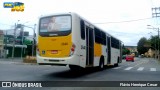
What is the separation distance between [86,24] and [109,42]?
7.84 metres

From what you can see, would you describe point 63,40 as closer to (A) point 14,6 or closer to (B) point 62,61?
(B) point 62,61

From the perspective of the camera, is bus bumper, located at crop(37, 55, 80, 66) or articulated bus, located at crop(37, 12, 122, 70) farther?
articulated bus, located at crop(37, 12, 122, 70)

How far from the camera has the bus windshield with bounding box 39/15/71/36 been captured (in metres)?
14.5

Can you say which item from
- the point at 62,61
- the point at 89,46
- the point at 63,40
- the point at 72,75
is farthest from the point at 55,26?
the point at 72,75

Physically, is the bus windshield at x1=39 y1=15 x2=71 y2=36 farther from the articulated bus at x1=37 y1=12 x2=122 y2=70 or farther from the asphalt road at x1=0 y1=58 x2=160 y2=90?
the asphalt road at x1=0 y1=58 x2=160 y2=90

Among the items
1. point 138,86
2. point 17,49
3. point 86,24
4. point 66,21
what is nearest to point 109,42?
point 86,24

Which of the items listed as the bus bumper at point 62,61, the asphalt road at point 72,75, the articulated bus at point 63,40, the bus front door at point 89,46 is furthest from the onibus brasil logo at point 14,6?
the bus bumper at point 62,61

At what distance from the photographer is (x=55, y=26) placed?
1472 centimetres

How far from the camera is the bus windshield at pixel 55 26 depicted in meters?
14.5

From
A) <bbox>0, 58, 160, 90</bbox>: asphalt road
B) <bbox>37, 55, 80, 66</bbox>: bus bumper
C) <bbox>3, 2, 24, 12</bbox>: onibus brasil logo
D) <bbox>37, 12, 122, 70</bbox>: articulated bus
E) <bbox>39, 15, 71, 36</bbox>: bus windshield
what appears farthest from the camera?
<bbox>3, 2, 24, 12</bbox>: onibus brasil logo

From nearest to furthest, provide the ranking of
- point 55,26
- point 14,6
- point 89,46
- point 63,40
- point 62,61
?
point 62,61 < point 63,40 < point 55,26 < point 89,46 < point 14,6

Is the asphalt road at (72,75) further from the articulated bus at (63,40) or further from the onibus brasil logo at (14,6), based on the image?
the onibus brasil logo at (14,6)

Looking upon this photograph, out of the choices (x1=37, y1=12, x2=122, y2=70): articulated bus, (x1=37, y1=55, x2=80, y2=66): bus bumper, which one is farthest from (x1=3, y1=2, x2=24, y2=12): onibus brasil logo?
(x1=37, y1=55, x2=80, y2=66): bus bumper

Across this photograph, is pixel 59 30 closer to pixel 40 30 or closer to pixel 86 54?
pixel 40 30
